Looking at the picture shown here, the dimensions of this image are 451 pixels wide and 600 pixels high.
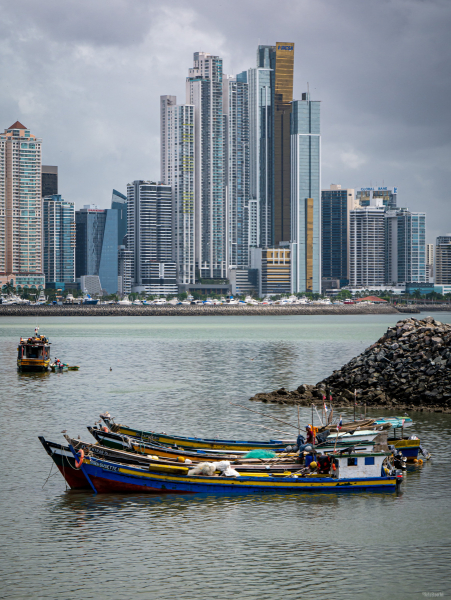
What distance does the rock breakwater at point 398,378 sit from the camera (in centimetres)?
4775

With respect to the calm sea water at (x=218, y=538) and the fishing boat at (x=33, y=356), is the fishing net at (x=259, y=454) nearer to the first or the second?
the calm sea water at (x=218, y=538)

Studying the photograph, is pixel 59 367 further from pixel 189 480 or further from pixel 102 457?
pixel 189 480

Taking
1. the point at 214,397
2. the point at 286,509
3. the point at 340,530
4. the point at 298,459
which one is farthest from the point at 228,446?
the point at 214,397

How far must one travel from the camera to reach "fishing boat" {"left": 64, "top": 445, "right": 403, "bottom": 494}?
28172mm

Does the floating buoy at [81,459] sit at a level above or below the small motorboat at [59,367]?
above

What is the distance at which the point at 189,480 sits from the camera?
92.5 ft

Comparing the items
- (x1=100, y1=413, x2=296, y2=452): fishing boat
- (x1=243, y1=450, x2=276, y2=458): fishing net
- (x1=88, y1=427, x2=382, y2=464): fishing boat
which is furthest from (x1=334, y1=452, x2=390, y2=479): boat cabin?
(x1=100, y1=413, x2=296, y2=452): fishing boat

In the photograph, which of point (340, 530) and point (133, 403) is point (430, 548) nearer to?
point (340, 530)

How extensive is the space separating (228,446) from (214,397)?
22.4m

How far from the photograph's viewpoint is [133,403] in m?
52.2

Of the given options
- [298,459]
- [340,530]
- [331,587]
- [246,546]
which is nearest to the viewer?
[331,587]

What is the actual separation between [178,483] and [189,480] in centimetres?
43

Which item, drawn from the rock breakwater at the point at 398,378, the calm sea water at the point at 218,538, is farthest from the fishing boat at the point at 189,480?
the rock breakwater at the point at 398,378

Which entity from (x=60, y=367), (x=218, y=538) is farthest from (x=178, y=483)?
(x=60, y=367)
